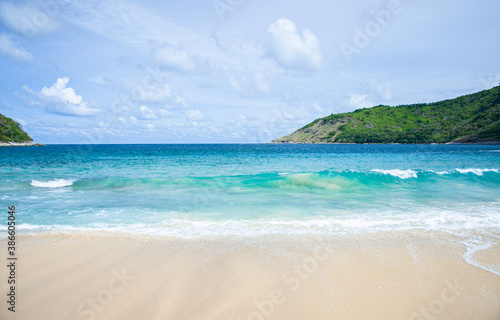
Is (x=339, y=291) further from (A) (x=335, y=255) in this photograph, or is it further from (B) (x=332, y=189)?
(B) (x=332, y=189)

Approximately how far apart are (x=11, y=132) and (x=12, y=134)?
3.26 ft

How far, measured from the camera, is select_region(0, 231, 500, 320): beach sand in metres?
4.06

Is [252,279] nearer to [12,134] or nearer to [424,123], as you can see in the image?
[12,134]

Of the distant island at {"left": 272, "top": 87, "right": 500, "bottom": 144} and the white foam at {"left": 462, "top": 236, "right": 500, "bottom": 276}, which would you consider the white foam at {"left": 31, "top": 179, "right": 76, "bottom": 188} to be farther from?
the distant island at {"left": 272, "top": 87, "right": 500, "bottom": 144}

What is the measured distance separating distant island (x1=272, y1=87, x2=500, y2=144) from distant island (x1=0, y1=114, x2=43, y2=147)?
172 m

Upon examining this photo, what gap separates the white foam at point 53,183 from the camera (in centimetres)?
1773

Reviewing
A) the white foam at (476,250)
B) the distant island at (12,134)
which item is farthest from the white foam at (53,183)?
the distant island at (12,134)

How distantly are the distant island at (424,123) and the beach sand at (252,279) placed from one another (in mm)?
119172

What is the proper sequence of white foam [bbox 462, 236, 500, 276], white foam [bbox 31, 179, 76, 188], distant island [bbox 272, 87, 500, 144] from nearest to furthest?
white foam [bbox 462, 236, 500, 276]
white foam [bbox 31, 179, 76, 188]
distant island [bbox 272, 87, 500, 144]

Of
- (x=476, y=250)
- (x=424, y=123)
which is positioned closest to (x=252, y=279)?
(x=476, y=250)

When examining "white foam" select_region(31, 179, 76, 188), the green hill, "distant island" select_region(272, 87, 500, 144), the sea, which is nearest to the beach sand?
the sea

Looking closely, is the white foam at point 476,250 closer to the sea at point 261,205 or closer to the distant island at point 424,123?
the sea at point 261,205

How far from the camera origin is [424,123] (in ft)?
484

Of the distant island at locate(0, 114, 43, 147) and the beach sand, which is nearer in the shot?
the beach sand
